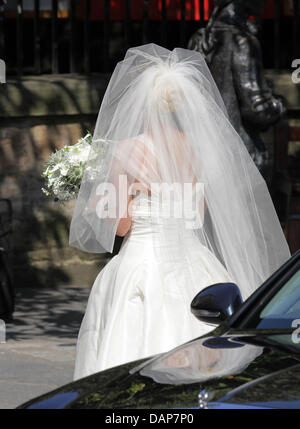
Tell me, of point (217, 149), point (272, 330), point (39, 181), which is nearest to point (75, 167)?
point (217, 149)

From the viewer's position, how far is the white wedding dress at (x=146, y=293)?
5.11 metres

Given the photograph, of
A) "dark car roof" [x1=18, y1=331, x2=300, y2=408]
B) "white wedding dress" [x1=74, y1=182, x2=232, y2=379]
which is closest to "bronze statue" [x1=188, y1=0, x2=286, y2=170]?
"white wedding dress" [x1=74, y1=182, x2=232, y2=379]

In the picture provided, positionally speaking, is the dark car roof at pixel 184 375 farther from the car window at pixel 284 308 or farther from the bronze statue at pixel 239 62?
the bronze statue at pixel 239 62

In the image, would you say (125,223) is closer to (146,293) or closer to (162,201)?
(162,201)

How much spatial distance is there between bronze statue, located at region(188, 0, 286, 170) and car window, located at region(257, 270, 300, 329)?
4.57 meters

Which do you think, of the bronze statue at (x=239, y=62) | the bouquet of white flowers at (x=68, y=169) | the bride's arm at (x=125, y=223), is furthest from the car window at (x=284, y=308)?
the bronze statue at (x=239, y=62)

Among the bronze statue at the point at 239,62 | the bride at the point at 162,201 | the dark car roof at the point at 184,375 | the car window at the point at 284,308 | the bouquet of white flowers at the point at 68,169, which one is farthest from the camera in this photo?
the bronze statue at the point at 239,62

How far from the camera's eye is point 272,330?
3.46 meters

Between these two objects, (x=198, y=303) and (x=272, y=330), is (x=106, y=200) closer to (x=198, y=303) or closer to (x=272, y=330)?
(x=198, y=303)

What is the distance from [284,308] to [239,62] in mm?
4851

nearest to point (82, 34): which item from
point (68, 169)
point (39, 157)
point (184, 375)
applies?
point (39, 157)

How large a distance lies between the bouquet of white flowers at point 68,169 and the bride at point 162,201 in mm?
175

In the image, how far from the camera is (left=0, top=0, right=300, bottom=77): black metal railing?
10789mm

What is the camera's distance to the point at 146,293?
5.16 m
